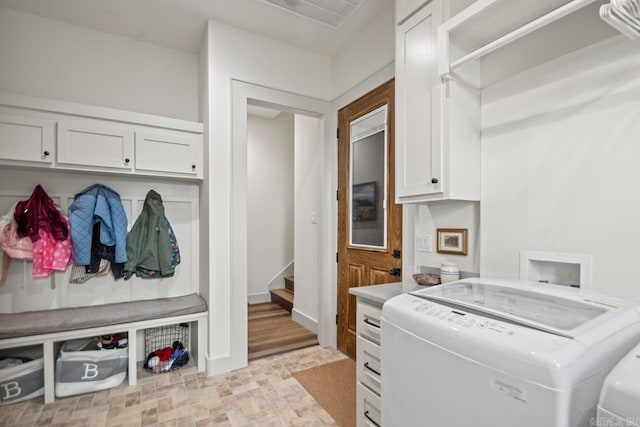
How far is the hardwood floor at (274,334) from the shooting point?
10.3ft

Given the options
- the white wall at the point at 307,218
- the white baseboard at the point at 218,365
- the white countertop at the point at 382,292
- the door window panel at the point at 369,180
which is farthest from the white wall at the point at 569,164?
the white baseboard at the point at 218,365

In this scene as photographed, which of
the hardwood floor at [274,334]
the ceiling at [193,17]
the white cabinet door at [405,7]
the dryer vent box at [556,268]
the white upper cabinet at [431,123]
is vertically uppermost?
the ceiling at [193,17]

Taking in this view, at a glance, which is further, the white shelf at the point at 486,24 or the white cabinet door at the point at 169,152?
the white cabinet door at the point at 169,152

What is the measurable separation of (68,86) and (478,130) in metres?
3.17

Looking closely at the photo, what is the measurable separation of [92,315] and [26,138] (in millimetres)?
1359

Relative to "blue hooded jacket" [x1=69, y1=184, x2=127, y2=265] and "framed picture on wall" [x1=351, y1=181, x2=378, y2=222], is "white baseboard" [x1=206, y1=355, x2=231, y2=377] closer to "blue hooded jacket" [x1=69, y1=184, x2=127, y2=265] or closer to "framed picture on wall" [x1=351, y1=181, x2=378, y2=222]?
"blue hooded jacket" [x1=69, y1=184, x2=127, y2=265]

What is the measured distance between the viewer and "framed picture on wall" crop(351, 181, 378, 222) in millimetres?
2729

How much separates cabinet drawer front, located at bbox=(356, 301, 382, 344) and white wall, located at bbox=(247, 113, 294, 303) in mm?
3267

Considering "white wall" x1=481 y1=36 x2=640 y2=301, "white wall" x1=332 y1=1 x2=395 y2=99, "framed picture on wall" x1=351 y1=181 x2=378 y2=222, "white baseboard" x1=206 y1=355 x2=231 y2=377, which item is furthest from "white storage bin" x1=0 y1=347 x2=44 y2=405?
"white wall" x1=332 y1=1 x2=395 y2=99

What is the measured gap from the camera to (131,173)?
2.60 metres

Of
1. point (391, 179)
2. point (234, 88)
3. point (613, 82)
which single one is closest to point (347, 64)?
point (234, 88)

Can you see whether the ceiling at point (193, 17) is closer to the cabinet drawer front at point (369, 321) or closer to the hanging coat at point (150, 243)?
the hanging coat at point (150, 243)

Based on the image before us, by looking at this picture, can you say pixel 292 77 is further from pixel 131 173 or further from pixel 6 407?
pixel 6 407

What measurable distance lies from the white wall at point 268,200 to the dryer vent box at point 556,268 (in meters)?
3.93
